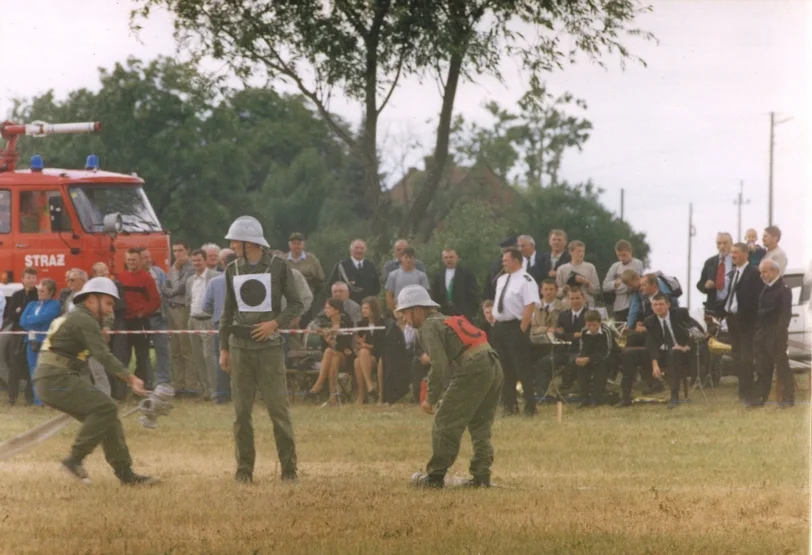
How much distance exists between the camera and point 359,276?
19.2m

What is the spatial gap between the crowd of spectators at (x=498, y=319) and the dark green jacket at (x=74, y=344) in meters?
5.32

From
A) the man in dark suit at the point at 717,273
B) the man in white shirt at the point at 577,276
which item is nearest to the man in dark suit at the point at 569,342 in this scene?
the man in white shirt at the point at 577,276

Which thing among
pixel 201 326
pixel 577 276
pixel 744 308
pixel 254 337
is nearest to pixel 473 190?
pixel 201 326

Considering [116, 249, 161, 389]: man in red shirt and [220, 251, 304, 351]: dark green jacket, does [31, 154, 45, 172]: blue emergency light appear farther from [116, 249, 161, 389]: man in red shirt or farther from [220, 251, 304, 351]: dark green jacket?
[220, 251, 304, 351]: dark green jacket

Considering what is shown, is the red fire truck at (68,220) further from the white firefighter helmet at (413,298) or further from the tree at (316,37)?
the white firefighter helmet at (413,298)

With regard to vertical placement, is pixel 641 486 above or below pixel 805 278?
below

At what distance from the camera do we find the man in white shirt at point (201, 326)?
18531mm

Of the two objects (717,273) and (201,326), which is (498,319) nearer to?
(717,273)

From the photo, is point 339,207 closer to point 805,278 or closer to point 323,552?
point 805,278

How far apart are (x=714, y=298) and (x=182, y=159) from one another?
33.6ft

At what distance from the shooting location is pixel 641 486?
11.1 meters

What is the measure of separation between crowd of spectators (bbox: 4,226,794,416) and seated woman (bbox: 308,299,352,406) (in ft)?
0.06

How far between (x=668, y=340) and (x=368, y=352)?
3.76m

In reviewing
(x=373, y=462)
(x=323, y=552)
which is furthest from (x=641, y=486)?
(x=323, y=552)
